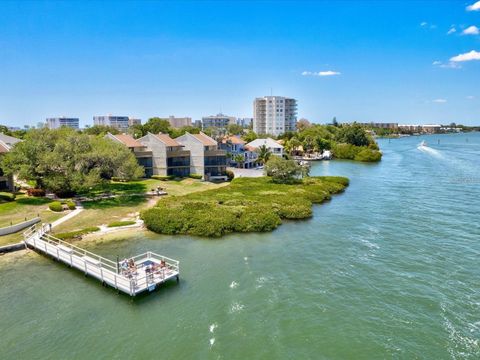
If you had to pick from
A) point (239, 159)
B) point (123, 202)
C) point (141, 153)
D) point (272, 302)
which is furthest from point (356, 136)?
point (272, 302)

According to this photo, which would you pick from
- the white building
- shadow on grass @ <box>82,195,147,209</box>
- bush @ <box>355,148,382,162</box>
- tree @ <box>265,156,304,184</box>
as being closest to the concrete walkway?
shadow on grass @ <box>82,195,147,209</box>

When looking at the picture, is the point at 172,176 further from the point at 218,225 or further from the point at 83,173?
the point at 218,225

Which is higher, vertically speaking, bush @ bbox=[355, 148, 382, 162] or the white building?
the white building

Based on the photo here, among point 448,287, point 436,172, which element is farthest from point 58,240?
point 436,172

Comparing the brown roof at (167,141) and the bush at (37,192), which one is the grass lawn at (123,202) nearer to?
the bush at (37,192)

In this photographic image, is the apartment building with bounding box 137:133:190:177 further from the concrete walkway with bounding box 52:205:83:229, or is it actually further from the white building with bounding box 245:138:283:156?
the white building with bounding box 245:138:283:156

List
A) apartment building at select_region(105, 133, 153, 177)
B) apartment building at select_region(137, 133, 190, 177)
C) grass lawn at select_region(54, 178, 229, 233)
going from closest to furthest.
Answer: grass lawn at select_region(54, 178, 229, 233), apartment building at select_region(105, 133, 153, 177), apartment building at select_region(137, 133, 190, 177)
